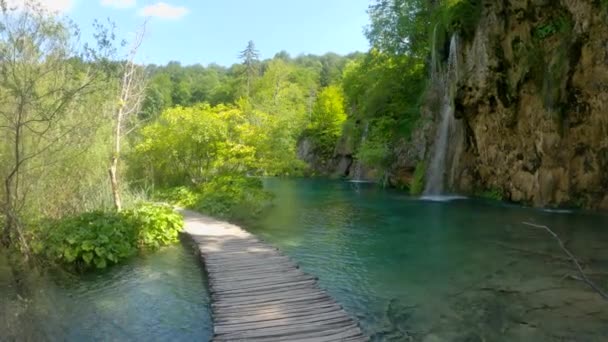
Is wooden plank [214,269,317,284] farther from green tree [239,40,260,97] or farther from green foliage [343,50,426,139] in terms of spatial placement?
green tree [239,40,260,97]

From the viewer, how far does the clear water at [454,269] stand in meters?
5.93

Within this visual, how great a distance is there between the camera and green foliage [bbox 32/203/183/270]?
8688mm

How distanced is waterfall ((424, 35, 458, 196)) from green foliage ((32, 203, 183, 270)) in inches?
552

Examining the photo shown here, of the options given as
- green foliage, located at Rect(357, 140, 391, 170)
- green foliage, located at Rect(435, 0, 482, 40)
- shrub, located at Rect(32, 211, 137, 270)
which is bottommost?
shrub, located at Rect(32, 211, 137, 270)

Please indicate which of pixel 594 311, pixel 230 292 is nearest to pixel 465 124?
pixel 594 311

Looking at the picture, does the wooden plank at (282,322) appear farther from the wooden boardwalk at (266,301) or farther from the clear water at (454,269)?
the clear water at (454,269)

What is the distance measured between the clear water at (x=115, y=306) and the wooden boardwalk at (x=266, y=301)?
350mm

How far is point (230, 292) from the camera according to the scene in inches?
265

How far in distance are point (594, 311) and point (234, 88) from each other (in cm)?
6247

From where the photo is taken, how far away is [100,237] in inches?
360

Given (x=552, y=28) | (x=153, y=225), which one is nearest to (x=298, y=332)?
(x=153, y=225)

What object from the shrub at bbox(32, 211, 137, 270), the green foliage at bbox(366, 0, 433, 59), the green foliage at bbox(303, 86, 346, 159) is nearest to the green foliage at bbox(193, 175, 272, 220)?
the shrub at bbox(32, 211, 137, 270)

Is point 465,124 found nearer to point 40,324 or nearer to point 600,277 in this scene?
point 600,277

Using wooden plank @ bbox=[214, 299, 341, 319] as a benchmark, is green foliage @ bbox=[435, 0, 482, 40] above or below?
above
